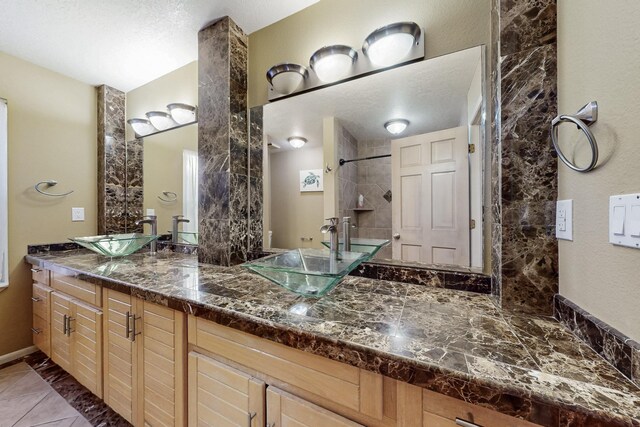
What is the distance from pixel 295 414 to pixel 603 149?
44.8 inches

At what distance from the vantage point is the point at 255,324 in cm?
83

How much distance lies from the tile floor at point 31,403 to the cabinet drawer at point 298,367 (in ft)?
4.21

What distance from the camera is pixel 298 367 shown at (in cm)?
77

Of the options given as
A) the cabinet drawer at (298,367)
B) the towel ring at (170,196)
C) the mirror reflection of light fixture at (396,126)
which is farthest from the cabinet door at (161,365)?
the mirror reflection of light fixture at (396,126)

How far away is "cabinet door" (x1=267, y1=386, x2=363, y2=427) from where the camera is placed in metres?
0.72

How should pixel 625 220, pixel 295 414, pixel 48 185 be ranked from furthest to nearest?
pixel 48 185, pixel 295 414, pixel 625 220

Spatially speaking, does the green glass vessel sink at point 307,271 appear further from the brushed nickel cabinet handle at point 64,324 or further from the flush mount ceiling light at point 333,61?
the brushed nickel cabinet handle at point 64,324

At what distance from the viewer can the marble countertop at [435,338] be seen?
1.61 feet

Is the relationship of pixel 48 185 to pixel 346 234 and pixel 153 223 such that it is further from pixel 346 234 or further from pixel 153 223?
pixel 346 234

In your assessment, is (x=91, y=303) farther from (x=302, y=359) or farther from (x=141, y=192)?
(x=302, y=359)

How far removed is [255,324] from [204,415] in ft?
1.75

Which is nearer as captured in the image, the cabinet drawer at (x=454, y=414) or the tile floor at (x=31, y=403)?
the cabinet drawer at (x=454, y=414)

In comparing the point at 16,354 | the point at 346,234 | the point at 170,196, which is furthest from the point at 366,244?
the point at 16,354

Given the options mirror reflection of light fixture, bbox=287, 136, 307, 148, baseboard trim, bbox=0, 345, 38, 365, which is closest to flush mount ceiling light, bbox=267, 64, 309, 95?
mirror reflection of light fixture, bbox=287, 136, 307, 148
